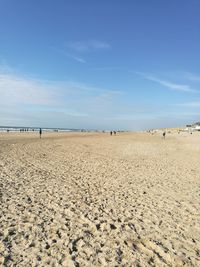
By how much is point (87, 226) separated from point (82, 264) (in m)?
2.24

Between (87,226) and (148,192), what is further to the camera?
(148,192)

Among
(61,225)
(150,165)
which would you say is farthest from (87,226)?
(150,165)

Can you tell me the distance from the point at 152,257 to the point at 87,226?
233cm

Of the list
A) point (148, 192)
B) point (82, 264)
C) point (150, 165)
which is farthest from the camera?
point (150, 165)

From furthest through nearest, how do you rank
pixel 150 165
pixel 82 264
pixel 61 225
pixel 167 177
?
pixel 150 165 → pixel 167 177 → pixel 61 225 → pixel 82 264

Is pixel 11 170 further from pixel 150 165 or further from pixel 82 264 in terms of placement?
pixel 82 264

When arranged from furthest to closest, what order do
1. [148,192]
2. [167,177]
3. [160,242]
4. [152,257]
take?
[167,177] < [148,192] < [160,242] < [152,257]

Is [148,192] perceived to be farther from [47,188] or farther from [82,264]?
[82,264]

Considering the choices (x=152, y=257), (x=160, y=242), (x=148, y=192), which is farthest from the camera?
(x=148, y=192)

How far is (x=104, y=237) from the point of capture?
26.0ft

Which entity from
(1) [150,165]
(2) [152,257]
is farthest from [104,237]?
(1) [150,165]

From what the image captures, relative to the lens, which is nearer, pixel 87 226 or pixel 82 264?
pixel 82 264

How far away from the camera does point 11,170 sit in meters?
17.5

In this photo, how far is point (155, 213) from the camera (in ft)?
33.3
